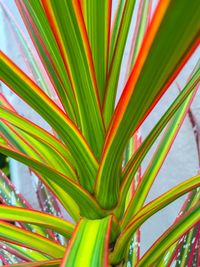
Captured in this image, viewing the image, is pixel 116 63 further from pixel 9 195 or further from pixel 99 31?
pixel 9 195

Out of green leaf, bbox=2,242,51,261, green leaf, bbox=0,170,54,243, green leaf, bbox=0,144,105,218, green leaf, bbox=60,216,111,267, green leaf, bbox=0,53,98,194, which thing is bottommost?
green leaf, bbox=60,216,111,267

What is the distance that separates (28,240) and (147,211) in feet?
0.50

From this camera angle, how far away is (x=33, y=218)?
544 mm

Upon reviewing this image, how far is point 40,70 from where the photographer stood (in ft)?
2.60

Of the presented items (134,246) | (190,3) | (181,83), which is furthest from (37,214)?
(181,83)

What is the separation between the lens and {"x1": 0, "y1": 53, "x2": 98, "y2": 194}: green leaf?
1.48ft

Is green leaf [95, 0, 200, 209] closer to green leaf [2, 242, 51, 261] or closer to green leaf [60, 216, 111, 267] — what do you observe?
green leaf [60, 216, 111, 267]

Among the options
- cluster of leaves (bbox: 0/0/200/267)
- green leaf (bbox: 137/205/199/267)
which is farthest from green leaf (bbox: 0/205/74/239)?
green leaf (bbox: 137/205/199/267)

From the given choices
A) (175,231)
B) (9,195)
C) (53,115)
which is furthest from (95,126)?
(9,195)

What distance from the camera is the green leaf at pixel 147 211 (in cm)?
51

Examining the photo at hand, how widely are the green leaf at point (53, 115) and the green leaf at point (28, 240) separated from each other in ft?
0.33

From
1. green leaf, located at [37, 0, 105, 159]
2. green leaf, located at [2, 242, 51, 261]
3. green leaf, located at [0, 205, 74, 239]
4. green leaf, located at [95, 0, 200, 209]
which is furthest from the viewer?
green leaf, located at [2, 242, 51, 261]

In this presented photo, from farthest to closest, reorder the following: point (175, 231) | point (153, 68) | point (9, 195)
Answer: point (9, 195) → point (175, 231) → point (153, 68)

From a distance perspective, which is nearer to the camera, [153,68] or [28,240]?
[153,68]
